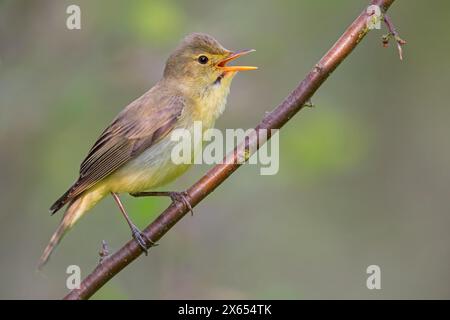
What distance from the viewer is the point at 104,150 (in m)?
5.92

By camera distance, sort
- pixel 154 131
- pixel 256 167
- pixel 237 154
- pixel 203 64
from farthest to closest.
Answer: pixel 256 167, pixel 203 64, pixel 154 131, pixel 237 154

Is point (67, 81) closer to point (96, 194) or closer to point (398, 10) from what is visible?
point (96, 194)

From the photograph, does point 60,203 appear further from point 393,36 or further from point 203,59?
point 393,36

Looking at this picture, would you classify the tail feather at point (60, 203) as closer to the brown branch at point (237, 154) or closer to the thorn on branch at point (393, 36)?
the brown branch at point (237, 154)

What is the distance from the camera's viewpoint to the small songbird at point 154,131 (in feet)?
18.6

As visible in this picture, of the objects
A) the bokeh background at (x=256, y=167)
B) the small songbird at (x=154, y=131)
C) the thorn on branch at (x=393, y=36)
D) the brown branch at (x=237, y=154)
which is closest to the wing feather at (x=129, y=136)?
the small songbird at (x=154, y=131)

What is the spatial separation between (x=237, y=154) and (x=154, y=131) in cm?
129

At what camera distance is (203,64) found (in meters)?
6.09

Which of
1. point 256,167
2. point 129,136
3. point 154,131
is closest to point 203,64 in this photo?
point 154,131

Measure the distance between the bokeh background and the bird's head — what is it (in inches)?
21.4

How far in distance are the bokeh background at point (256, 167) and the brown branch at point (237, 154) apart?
1.20 metres

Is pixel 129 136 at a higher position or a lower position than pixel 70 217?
higher

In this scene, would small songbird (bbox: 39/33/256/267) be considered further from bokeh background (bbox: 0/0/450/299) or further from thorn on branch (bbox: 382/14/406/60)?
thorn on branch (bbox: 382/14/406/60)
